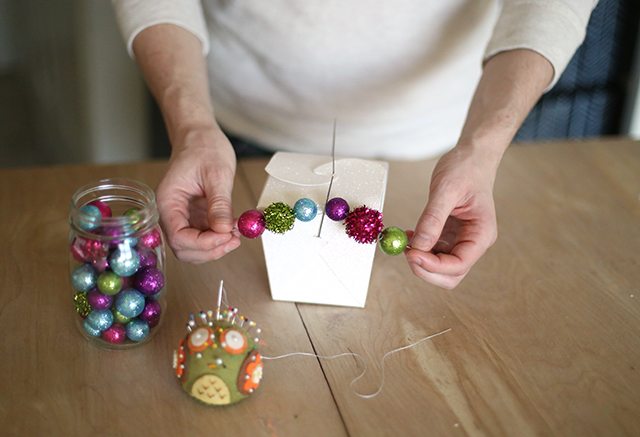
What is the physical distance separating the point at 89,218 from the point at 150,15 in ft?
1.33

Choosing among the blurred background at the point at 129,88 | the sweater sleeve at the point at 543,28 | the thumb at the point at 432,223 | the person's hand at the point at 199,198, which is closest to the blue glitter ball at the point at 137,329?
the person's hand at the point at 199,198

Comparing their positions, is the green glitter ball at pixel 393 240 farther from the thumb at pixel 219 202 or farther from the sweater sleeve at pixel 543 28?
the sweater sleeve at pixel 543 28

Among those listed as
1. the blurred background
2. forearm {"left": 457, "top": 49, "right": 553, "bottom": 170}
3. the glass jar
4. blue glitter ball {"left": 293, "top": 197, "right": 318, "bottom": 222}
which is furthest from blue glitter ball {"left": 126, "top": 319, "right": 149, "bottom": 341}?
the blurred background

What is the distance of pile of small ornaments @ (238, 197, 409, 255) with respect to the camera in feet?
2.49

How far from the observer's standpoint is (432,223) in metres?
0.77

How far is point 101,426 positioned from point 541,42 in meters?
0.74

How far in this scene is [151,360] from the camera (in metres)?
0.75

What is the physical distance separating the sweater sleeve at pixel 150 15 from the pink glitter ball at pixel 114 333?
456 mm

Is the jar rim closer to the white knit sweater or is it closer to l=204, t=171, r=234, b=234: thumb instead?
l=204, t=171, r=234, b=234: thumb

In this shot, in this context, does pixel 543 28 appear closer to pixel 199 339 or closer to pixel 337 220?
pixel 337 220

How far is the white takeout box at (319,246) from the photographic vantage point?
80 cm

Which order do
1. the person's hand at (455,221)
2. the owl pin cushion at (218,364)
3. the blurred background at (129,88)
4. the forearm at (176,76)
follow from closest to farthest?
the owl pin cushion at (218,364) → the person's hand at (455,221) → the forearm at (176,76) → the blurred background at (129,88)

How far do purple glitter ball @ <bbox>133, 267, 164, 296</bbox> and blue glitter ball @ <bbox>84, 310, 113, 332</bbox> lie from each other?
44 mm

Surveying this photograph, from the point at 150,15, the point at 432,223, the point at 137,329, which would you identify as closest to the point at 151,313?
the point at 137,329
